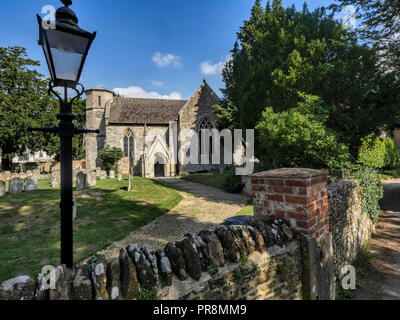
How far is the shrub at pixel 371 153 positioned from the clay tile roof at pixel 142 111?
24398 mm

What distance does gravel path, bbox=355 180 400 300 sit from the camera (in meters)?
4.21

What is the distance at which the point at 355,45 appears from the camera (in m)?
9.95

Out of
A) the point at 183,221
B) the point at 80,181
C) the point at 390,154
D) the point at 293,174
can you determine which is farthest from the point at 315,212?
the point at 390,154

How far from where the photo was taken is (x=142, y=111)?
1214 inches

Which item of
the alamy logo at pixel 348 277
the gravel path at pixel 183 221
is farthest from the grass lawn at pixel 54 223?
the alamy logo at pixel 348 277

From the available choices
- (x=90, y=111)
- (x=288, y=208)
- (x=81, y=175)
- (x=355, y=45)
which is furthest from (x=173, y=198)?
(x=90, y=111)

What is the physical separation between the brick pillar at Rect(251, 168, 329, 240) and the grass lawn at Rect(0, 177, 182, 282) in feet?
15.4

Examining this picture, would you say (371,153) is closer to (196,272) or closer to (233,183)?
(233,183)

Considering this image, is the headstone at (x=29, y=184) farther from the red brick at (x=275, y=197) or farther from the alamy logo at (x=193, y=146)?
the alamy logo at (x=193, y=146)

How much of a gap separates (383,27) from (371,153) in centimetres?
658

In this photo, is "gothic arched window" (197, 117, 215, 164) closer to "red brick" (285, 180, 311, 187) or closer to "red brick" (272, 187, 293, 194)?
"red brick" (272, 187, 293, 194)

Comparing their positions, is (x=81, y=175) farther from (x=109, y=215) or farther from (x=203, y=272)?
(x=203, y=272)

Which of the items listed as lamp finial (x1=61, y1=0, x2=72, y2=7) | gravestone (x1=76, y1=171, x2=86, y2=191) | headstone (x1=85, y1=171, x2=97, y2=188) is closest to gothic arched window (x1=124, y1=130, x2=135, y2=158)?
headstone (x1=85, y1=171, x2=97, y2=188)

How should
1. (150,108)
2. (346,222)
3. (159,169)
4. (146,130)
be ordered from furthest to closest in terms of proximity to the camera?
(150,108)
(146,130)
(159,169)
(346,222)
